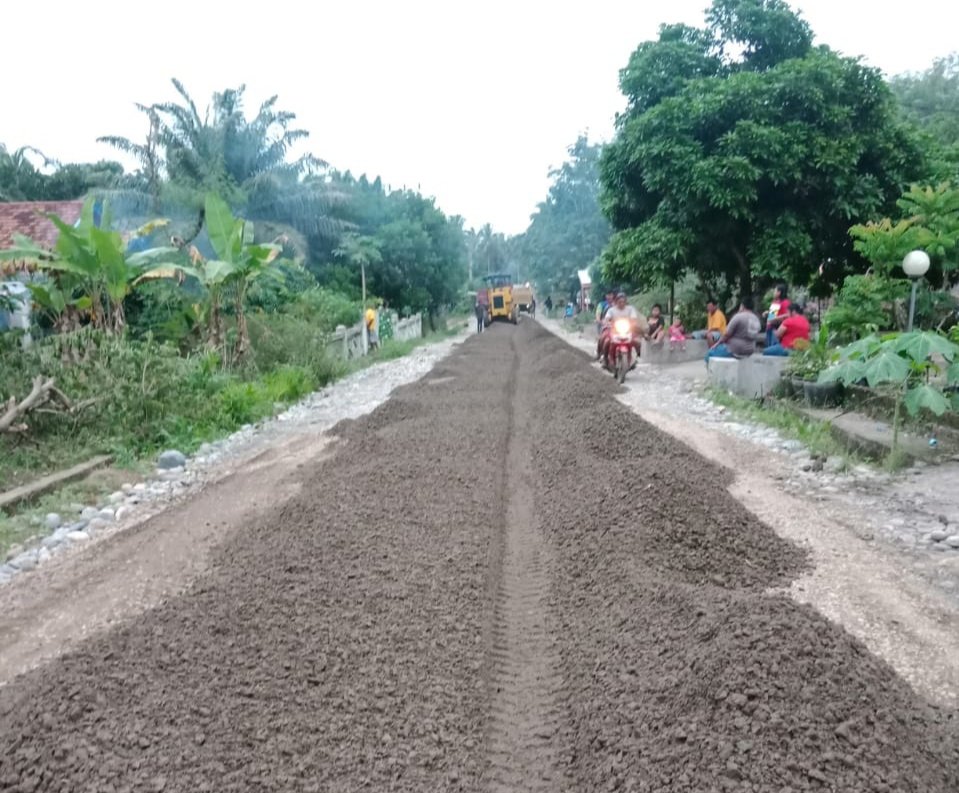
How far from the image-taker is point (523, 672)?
12.5ft

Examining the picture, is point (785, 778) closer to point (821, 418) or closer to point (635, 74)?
point (821, 418)

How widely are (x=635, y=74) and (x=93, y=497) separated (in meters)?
13.4

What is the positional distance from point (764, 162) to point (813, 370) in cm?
565

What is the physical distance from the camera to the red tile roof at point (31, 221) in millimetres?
16636

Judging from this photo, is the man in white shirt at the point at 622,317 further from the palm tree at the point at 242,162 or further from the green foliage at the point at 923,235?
the palm tree at the point at 242,162

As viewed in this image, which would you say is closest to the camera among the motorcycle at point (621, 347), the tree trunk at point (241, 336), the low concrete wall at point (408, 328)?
the tree trunk at point (241, 336)

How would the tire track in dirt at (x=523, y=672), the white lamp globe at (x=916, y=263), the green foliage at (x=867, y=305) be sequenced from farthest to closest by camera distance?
1. the green foliage at (x=867, y=305)
2. the white lamp globe at (x=916, y=263)
3. the tire track in dirt at (x=523, y=672)

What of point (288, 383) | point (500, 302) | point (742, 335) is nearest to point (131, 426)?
point (288, 383)

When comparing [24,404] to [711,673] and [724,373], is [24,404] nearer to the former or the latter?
[711,673]

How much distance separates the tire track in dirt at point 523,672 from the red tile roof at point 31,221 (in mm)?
14391

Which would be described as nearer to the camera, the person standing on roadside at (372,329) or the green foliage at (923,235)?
the green foliage at (923,235)

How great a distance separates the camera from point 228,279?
12.7 metres

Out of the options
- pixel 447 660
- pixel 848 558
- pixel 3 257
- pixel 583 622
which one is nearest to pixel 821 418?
pixel 848 558

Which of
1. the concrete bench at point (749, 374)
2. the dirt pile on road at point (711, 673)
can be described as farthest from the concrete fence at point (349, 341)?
the dirt pile on road at point (711, 673)
